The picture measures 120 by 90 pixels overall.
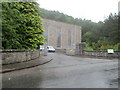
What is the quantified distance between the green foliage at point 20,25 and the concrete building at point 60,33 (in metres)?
26.2

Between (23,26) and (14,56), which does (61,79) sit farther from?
(23,26)

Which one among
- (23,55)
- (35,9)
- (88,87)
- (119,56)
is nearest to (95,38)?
(119,56)

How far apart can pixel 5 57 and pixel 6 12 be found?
371 cm

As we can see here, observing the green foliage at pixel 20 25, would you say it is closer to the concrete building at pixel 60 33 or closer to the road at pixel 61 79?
the road at pixel 61 79

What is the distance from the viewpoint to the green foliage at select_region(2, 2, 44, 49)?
11188mm

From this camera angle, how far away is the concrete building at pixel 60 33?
4462 centimetres

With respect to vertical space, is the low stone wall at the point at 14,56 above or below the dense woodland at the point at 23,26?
below

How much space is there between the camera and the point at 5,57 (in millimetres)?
10828

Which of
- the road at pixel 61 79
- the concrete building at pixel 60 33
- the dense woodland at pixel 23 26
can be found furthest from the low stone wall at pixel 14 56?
the concrete building at pixel 60 33

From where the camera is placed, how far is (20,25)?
13359mm

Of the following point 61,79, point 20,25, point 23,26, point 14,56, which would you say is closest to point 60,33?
point 23,26

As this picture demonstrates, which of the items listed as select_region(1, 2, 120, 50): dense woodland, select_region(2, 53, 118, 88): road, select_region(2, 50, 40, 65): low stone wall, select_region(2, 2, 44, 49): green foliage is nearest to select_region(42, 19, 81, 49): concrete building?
select_region(1, 2, 120, 50): dense woodland

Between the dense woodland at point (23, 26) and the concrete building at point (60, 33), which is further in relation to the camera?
the concrete building at point (60, 33)

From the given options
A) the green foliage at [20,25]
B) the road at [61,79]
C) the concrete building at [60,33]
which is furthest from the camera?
the concrete building at [60,33]
